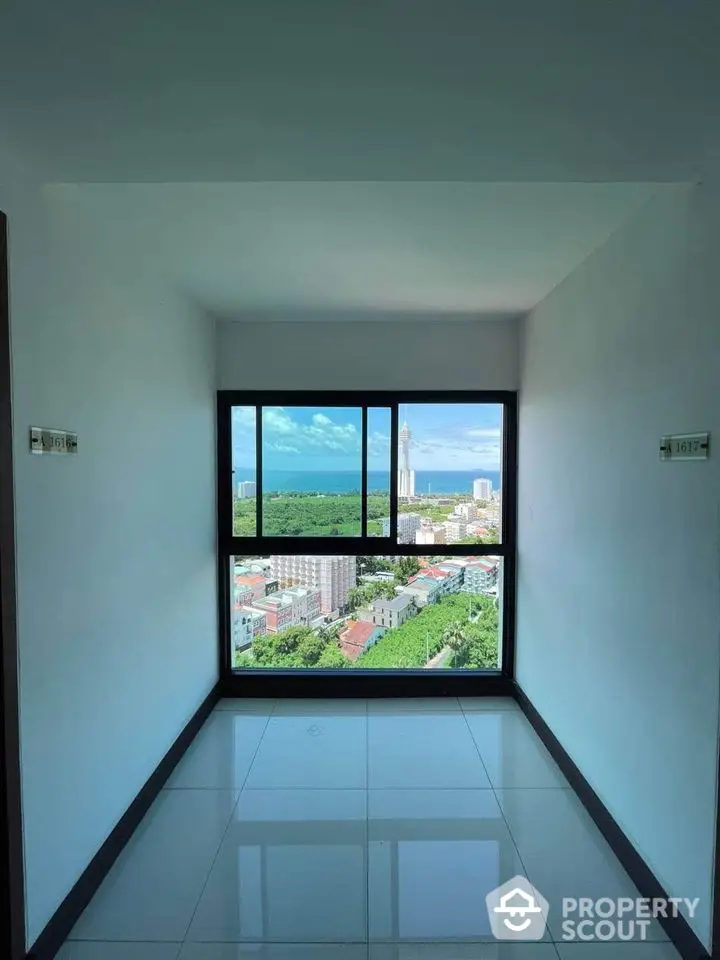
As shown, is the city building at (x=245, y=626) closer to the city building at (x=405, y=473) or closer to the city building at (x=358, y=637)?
the city building at (x=358, y=637)

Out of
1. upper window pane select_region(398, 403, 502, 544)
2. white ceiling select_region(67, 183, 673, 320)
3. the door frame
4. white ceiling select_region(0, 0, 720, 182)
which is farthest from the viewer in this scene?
upper window pane select_region(398, 403, 502, 544)

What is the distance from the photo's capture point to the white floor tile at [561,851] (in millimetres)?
1738

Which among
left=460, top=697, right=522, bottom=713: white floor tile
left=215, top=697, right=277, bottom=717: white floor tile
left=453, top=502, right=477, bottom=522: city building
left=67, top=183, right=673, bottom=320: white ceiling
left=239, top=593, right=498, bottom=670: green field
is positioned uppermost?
left=67, top=183, right=673, bottom=320: white ceiling

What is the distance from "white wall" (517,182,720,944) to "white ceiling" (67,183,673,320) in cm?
22

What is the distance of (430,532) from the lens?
130 inches

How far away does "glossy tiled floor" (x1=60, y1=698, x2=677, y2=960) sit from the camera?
1.58m

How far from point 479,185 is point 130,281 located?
149 centimetres

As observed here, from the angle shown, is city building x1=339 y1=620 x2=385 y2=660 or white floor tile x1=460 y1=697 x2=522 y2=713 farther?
city building x1=339 y1=620 x2=385 y2=660

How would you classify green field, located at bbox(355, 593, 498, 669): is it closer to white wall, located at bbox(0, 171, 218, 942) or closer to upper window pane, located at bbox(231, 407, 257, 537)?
upper window pane, located at bbox(231, 407, 257, 537)

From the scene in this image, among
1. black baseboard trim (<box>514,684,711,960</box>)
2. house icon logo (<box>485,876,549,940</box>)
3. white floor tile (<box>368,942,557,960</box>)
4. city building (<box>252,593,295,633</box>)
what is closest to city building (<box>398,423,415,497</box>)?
city building (<box>252,593,295,633</box>)

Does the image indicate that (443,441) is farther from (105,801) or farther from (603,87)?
(105,801)

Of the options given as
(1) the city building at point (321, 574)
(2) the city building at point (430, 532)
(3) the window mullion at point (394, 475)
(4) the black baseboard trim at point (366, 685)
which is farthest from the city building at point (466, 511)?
(4) the black baseboard trim at point (366, 685)

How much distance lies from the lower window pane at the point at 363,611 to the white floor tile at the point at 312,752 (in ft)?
1.43

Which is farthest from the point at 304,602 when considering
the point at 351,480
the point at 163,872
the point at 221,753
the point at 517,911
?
the point at 517,911
